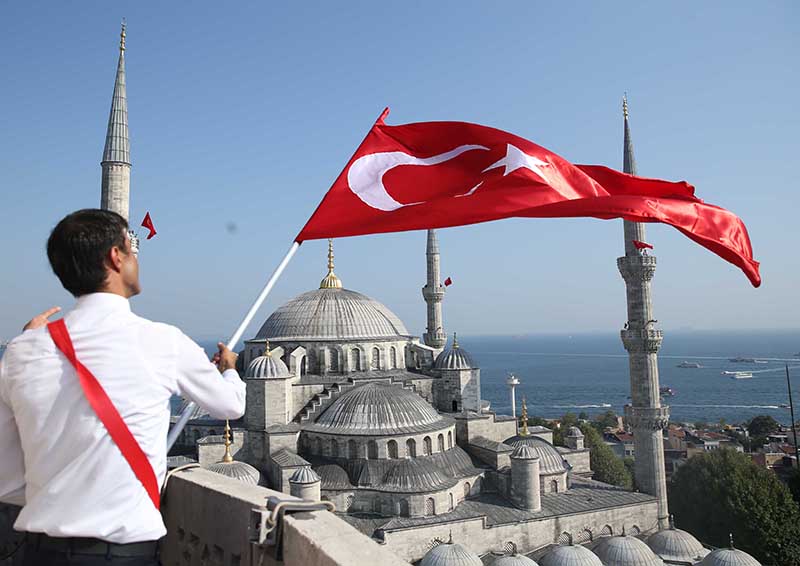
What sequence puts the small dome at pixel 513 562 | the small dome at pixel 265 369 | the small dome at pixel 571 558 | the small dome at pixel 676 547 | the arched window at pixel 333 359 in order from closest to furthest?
the small dome at pixel 513 562 < the small dome at pixel 571 558 < the small dome at pixel 676 547 < the small dome at pixel 265 369 < the arched window at pixel 333 359

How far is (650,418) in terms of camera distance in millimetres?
18641

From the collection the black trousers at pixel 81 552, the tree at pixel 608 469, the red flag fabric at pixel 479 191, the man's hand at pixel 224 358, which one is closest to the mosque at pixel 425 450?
the tree at pixel 608 469

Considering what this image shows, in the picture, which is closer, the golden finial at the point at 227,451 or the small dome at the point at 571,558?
the small dome at the point at 571,558

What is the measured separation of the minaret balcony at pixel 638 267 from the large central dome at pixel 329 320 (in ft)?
27.1

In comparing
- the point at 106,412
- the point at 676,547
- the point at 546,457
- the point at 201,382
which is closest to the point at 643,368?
the point at 546,457

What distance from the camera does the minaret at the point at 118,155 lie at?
13734mm

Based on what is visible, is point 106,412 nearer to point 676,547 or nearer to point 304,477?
point 304,477

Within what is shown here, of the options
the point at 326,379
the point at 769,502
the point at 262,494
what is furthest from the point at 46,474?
the point at 769,502

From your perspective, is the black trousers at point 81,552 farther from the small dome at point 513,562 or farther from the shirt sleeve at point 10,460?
the small dome at point 513,562

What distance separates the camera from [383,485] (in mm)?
15742

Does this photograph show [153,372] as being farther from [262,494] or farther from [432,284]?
[432,284]

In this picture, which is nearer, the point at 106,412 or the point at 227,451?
the point at 106,412

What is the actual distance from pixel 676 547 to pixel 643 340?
6.19m

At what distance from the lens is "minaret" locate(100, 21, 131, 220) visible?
45.1 feet
